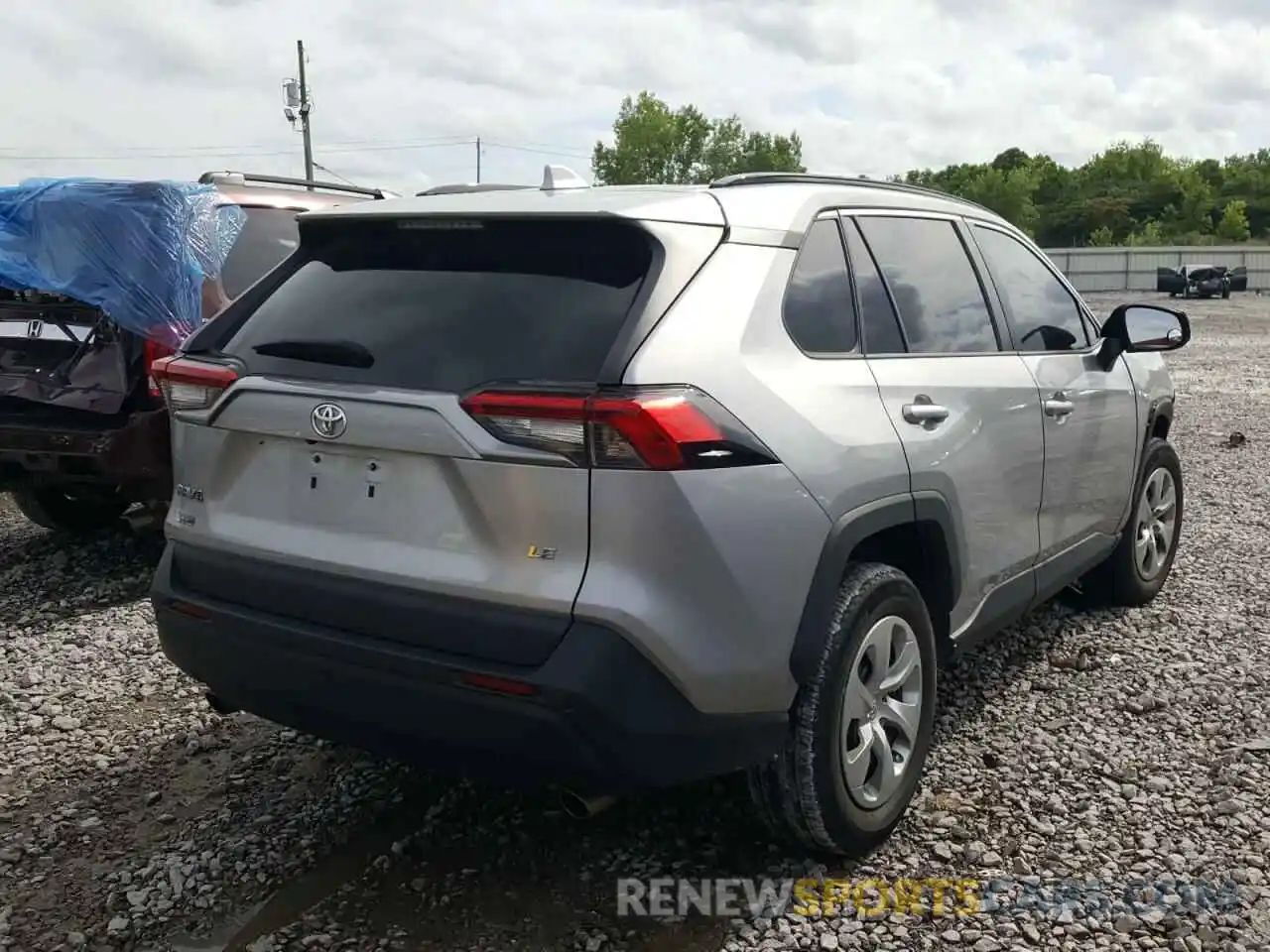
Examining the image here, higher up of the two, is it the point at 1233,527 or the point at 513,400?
the point at 513,400

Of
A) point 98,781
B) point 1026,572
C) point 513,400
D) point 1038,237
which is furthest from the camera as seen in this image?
point 1038,237

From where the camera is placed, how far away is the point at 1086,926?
286 centimetres

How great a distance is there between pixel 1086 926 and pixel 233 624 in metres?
2.24

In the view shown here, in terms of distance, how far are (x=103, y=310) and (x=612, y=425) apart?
13.0 feet

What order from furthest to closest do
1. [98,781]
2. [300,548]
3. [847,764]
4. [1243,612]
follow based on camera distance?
1. [1243,612]
2. [98,781]
3. [847,764]
4. [300,548]

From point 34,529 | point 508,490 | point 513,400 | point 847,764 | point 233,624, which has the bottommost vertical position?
point 34,529

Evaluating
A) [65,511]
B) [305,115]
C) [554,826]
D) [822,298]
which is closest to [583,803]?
[554,826]

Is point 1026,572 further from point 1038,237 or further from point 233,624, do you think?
point 1038,237

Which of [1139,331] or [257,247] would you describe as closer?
[1139,331]

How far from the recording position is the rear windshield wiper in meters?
2.71

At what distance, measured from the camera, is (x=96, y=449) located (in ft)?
17.3

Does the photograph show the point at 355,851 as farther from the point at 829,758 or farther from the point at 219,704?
the point at 829,758

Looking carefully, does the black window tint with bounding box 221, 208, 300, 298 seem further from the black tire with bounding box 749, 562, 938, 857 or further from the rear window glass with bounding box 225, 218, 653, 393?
the black tire with bounding box 749, 562, 938, 857

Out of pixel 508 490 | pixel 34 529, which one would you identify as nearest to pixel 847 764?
pixel 508 490
